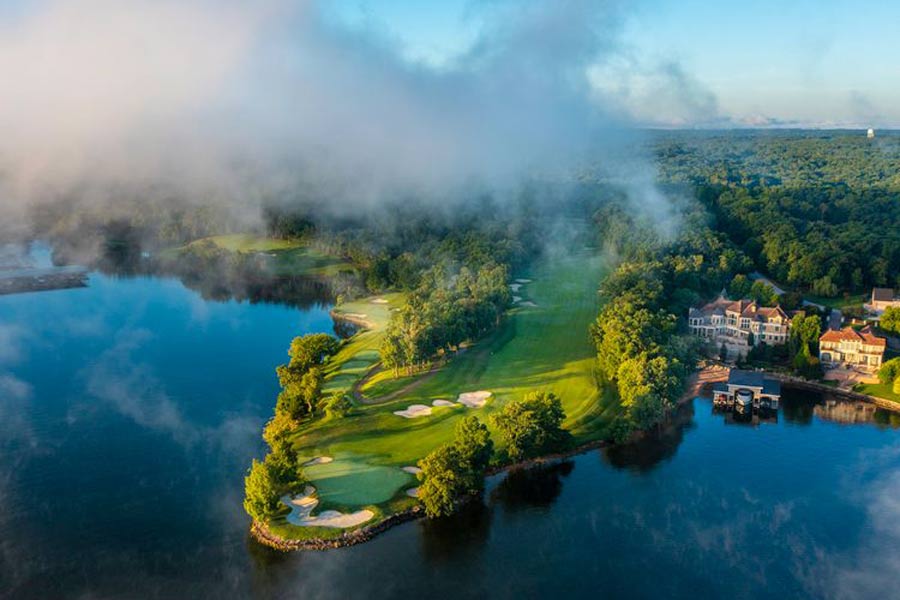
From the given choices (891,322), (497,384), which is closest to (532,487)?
(497,384)

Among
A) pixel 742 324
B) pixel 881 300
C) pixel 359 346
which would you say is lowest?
pixel 359 346

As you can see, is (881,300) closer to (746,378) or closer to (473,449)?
(746,378)

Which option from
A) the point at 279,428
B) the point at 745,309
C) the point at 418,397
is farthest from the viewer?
the point at 745,309

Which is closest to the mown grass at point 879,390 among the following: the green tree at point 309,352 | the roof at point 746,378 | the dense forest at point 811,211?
the roof at point 746,378

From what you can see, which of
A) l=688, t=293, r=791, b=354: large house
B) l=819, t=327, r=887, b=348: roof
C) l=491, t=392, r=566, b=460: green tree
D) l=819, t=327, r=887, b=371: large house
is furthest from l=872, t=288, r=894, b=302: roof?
l=491, t=392, r=566, b=460: green tree

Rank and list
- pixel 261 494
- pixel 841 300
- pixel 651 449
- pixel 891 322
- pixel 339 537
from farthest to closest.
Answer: pixel 841 300 < pixel 891 322 < pixel 651 449 < pixel 261 494 < pixel 339 537

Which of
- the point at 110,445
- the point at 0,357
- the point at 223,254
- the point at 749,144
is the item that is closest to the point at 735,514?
the point at 110,445
